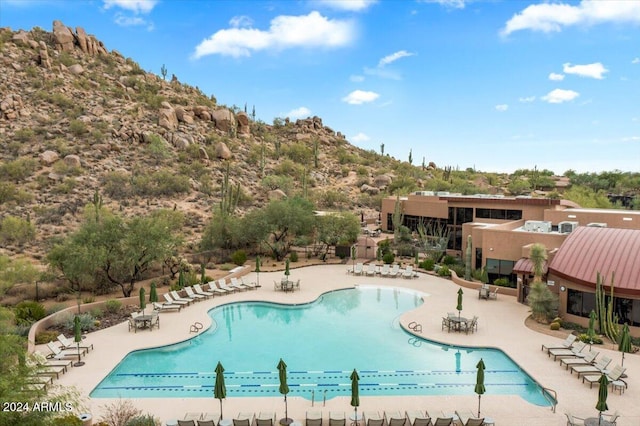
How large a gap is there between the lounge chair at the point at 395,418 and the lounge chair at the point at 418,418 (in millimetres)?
199

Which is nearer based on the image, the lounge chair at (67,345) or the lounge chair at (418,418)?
the lounge chair at (418,418)

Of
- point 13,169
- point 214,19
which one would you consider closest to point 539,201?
point 214,19

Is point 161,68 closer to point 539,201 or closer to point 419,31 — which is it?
point 419,31

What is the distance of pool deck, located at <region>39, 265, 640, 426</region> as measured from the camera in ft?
40.1

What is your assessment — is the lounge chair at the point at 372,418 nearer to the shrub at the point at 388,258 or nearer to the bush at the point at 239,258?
the bush at the point at 239,258

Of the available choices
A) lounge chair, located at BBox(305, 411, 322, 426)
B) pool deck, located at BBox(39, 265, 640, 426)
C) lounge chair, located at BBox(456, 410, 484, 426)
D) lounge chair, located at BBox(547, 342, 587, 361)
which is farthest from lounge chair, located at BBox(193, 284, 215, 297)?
lounge chair, located at BBox(547, 342, 587, 361)

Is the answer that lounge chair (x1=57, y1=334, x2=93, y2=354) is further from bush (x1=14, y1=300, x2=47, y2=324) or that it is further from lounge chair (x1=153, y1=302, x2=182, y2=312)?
lounge chair (x1=153, y1=302, x2=182, y2=312)

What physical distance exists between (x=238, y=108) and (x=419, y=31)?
44.7 meters

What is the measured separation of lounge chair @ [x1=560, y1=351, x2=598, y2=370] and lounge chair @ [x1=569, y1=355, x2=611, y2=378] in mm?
213

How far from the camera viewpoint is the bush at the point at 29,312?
1892 centimetres

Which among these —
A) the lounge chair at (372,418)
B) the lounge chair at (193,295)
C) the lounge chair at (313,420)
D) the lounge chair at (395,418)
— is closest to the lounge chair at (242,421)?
the lounge chair at (313,420)

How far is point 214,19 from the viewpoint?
4988 cm

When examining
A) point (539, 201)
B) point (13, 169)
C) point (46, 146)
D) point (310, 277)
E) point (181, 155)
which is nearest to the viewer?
point (310, 277)

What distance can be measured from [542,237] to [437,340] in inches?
386
